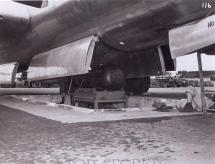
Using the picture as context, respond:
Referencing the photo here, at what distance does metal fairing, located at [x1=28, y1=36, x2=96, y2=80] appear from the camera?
7.53 meters

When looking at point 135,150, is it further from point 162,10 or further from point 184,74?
point 184,74

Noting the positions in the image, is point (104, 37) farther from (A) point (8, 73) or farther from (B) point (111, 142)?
(A) point (8, 73)

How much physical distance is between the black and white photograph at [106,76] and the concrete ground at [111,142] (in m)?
0.01

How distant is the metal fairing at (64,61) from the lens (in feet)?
24.7

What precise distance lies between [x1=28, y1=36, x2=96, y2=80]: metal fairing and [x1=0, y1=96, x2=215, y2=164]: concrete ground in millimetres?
1855

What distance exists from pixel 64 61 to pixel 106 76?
119 cm

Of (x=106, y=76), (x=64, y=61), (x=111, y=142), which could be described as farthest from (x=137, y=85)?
(x=111, y=142)

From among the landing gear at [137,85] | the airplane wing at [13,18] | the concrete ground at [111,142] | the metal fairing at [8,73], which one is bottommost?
the concrete ground at [111,142]

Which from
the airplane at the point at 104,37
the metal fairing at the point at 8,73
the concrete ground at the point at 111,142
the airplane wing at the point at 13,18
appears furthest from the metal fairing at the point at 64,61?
the concrete ground at the point at 111,142

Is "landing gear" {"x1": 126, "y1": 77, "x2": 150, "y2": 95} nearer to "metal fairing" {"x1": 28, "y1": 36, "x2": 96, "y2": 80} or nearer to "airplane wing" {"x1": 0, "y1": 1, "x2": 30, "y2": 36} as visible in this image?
"metal fairing" {"x1": 28, "y1": 36, "x2": 96, "y2": 80}

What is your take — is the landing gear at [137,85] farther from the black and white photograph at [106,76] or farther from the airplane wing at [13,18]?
the airplane wing at [13,18]

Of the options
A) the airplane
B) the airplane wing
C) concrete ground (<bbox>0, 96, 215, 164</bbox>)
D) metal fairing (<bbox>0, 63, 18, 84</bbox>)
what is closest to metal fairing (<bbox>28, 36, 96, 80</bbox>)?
the airplane

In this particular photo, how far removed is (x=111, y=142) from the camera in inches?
166

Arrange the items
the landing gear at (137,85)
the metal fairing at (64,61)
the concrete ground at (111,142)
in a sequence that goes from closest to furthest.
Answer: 1. the concrete ground at (111,142)
2. the metal fairing at (64,61)
3. the landing gear at (137,85)
